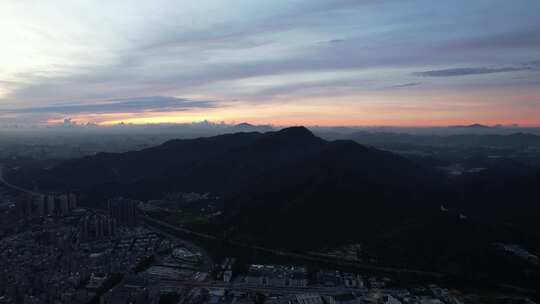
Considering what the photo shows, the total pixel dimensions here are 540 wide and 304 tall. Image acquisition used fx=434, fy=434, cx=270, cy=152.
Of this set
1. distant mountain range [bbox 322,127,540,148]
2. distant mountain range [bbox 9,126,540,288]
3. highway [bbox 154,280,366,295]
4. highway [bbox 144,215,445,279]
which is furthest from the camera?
distant mountain range [bbox 322,127,540,148]

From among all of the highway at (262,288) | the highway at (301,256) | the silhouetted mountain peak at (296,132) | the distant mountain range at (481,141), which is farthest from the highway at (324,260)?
the distant mountain range at (481,141)

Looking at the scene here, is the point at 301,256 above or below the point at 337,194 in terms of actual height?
below

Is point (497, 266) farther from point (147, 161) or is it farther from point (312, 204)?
point (147, 161)

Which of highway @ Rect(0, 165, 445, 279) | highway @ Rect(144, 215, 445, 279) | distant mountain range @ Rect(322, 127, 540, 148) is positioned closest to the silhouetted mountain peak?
highway @ Rect(0, 165, 445, 279)

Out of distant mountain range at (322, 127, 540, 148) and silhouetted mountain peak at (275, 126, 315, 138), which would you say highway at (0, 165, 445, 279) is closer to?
silhouetted mountain peak at (275, 126, 315, 138)

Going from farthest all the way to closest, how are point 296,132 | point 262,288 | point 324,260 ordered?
1. point 296,132
2. point 324,260
3. point 262,288

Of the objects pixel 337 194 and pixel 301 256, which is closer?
pixel 301 256

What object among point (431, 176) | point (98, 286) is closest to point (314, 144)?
point (431, 176)

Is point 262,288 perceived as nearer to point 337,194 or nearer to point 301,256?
point 301,256

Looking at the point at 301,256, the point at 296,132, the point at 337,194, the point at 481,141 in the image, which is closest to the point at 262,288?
the point at 301,256

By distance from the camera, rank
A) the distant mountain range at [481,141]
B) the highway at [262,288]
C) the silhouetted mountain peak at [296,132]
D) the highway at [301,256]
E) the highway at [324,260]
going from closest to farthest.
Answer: the highway at [262,288], the highway at [324,260], the highway at [301,256], the silhouetted mountain peak at [296,132], the distant mountain range at [481,141]

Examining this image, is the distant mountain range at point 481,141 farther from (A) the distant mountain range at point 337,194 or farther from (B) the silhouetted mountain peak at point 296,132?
(A) the distant mountain range at point 337,194
